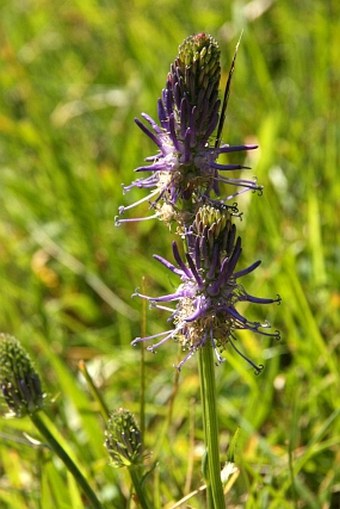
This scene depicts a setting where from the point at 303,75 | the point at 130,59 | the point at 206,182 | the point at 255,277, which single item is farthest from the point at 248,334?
the point at 130,59

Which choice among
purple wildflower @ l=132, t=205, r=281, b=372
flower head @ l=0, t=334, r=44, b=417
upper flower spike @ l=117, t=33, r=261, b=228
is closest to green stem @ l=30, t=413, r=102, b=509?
flower head @ l=0, t=334, r=44, b=417

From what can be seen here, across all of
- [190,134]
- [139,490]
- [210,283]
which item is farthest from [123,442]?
[190,134]

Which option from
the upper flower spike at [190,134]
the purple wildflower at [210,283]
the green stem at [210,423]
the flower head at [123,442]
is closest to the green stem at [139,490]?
the flower head at [123,442]

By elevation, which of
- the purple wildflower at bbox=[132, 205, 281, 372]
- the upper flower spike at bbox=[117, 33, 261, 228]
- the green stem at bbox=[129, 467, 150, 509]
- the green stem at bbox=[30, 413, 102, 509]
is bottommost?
the green stem at bbox=[129, 467, 150, 509]

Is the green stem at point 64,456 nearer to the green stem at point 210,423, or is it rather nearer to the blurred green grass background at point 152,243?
the blurred green grass background at point 152,243

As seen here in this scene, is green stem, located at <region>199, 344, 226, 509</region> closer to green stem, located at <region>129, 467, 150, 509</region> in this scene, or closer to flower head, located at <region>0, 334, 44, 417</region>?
green stem, located at <region>129, 467, 150, 509</region>

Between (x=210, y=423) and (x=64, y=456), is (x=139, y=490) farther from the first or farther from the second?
(x=210, y=423)
